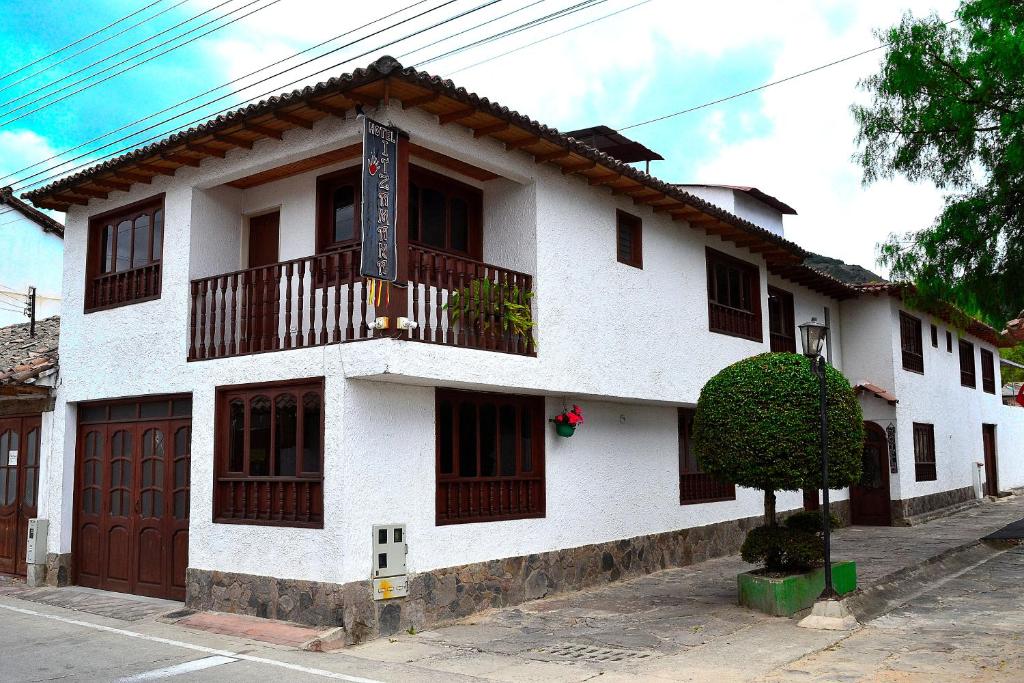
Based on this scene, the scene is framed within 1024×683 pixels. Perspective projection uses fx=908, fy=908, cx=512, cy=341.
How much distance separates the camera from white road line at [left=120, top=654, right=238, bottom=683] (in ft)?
24.7

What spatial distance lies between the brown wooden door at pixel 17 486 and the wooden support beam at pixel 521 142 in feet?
25.6

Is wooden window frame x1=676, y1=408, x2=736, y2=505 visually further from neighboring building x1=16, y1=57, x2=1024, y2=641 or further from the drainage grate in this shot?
the drainage grate

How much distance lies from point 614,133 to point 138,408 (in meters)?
10.3

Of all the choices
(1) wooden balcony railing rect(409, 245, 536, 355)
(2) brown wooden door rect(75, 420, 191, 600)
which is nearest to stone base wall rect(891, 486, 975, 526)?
(1) wooden balcony railing rect(409, 245, 536, 355)

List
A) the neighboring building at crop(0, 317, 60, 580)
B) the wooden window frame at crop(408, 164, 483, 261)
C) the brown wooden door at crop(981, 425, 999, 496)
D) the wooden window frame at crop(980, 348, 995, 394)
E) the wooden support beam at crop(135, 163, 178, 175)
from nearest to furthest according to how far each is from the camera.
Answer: the wooden window frame at crop(408, 164, 483, 261), the wooden support beam at crop(135, 163, 178, 175), the neighboring building at crop(0, 317, 60, 580), the brown wooden door at crop(981, 425, 999, 496), the wooden window frame at crop(980, 348, 995, 394)

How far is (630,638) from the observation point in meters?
9.04

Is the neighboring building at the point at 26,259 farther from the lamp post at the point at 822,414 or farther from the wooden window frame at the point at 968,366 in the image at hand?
the wooden window frame at the point at 968,366

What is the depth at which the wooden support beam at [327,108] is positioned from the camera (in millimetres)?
9105

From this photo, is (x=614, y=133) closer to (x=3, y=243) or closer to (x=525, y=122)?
(x=525, y=122)

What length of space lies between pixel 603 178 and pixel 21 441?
9.14 m

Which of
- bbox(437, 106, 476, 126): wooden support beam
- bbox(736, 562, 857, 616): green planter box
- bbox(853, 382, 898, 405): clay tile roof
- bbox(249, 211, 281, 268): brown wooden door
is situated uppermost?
bbox(437, 106, 476, 126): wooden support beam

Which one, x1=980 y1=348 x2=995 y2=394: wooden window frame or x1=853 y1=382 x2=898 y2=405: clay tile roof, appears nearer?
x1=853 y1=382 x2=898 y2=405: clay tile roof

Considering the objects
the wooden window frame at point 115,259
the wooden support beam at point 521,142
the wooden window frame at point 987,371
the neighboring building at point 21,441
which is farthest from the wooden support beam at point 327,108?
the wooden window frame at point 987,371

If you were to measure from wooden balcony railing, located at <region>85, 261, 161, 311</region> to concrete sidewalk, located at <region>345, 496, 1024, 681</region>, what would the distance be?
563 cm
